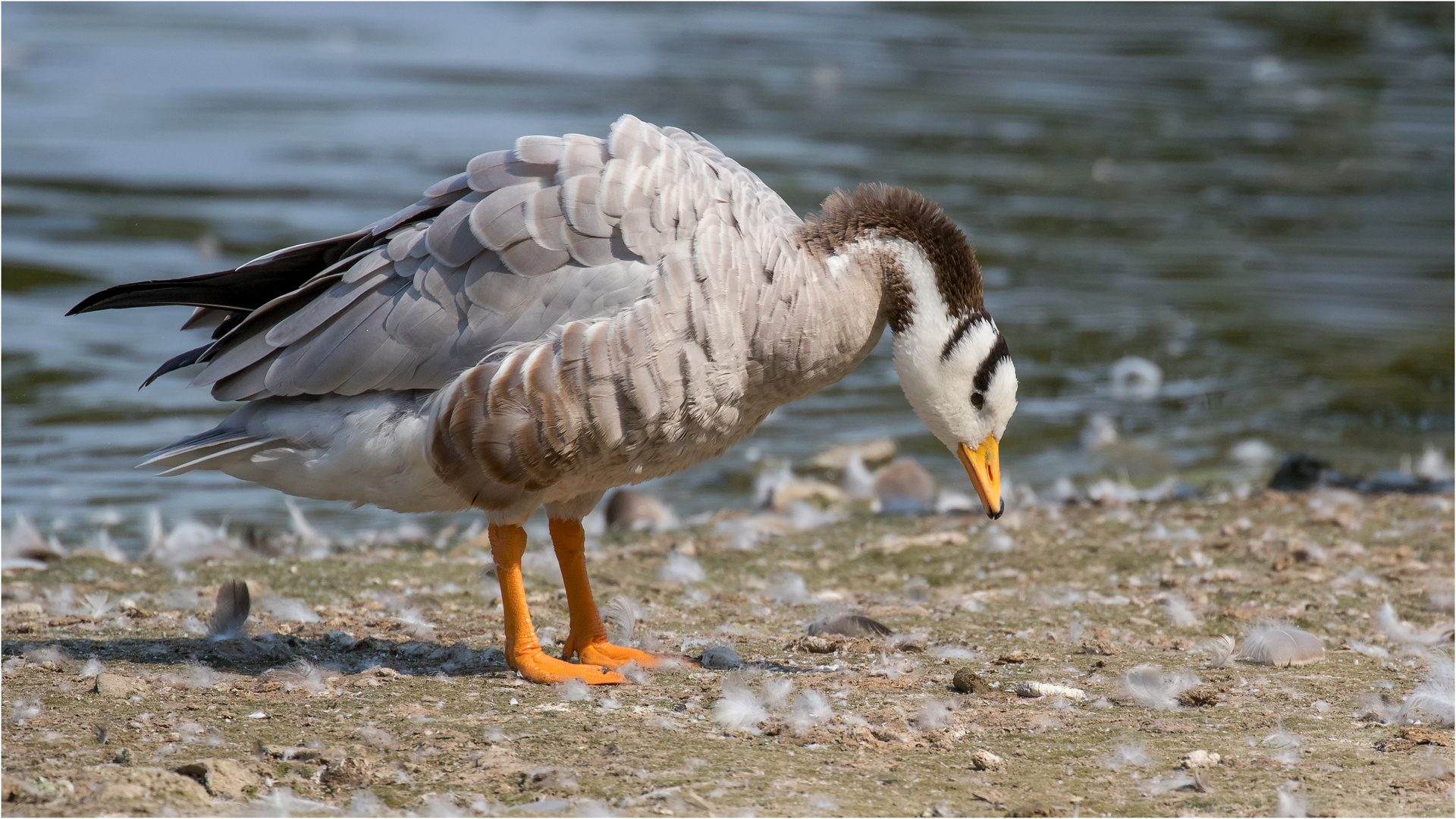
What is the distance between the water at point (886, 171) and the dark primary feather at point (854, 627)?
3535 millimetres

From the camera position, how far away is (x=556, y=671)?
4539 millimetres

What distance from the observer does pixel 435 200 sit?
4703 millimetres

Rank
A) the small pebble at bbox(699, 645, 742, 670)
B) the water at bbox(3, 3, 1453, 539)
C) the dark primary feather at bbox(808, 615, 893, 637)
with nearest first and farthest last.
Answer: the small pebble at bbox(699, 645, 742, 670)
the dark primary feather at bbox(808, 615, 893, 637)
the water at bbox(3, 3, 1453, 539)

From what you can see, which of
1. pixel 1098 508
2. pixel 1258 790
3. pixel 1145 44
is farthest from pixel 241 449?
pixel 1145 44

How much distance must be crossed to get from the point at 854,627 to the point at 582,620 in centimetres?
100

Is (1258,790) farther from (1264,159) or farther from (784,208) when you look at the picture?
(1264,159)

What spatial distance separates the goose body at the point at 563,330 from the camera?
4.36 meters

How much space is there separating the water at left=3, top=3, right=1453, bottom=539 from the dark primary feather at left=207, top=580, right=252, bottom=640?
9.67 feet

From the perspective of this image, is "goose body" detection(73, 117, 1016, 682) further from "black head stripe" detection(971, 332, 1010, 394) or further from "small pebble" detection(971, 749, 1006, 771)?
"small pebble" detection(971, 749, 1006, 771)

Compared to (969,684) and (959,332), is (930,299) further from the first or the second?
(969,684)

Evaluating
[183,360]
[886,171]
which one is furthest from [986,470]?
[886,171]

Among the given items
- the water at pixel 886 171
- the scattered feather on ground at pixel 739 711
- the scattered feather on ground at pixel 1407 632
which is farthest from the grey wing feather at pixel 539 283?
the water at pixel 886 171

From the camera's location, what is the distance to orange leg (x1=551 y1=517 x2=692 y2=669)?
4781 millimetres

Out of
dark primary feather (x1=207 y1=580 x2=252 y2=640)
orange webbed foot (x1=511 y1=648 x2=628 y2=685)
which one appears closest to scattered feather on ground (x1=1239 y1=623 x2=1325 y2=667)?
orange webbed foot (x1=511 y1=648 x2=628 y2=685)
